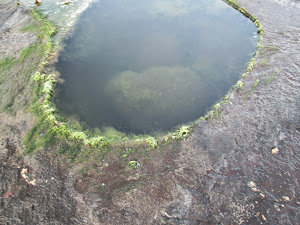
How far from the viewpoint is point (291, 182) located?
5578 millimetres

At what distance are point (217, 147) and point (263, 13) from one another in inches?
376

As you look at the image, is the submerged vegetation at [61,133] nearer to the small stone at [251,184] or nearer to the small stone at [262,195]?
the small stone at [251,184]

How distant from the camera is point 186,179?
5.60m

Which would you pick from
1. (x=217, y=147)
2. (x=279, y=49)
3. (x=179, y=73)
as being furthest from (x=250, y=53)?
(x=217, y=147)

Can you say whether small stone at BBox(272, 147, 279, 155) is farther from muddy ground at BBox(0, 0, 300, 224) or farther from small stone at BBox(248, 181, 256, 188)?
small stone at BBox(248, 181, 256, 188)

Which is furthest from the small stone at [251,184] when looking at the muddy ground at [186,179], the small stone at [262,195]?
the small stone at [262,195]

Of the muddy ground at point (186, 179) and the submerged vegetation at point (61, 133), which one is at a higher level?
the submerged vegetation at point (61, 133)

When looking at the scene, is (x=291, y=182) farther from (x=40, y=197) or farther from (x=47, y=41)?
(x=47, y=41)

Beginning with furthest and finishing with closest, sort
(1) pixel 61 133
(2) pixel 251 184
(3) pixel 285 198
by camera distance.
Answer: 1. (1) pixel 61 133
2. (2) pixel 251 184
3. (3) pixel 285 198

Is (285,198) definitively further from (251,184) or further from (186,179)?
(186,179)

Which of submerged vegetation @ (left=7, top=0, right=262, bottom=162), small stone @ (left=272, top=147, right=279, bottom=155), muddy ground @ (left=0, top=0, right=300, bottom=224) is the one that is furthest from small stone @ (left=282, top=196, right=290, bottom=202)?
submerged vegetation @ (left=7, top=0, right=262, bottom=162)

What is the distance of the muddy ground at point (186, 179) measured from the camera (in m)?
4.98

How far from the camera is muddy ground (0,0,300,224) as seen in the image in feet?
16.3

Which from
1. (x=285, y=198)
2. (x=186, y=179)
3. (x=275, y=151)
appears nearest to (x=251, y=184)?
(x=285, y=198)
